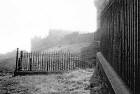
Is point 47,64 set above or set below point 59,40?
below

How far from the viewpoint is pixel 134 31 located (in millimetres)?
2846

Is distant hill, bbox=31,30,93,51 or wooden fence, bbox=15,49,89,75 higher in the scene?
distant hill, bbox=31,30,93,51

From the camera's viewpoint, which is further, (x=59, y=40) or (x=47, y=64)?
(x=59, y=40)

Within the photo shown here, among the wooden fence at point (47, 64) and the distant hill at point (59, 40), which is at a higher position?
the distant hill at point (59, 40)

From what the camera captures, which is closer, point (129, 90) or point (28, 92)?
point (129, 90)

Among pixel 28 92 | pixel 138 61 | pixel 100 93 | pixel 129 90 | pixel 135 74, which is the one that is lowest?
pixel 28 92

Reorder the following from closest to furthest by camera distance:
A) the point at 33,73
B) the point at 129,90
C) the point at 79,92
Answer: the point at 129,90 < the point at 79,92 < the point at 33,73

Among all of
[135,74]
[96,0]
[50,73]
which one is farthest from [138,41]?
[96,0]

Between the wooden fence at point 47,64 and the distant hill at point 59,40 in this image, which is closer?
the wooden fence at point 47,64

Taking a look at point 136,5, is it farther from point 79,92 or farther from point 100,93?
point 79,92

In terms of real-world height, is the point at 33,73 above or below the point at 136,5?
below

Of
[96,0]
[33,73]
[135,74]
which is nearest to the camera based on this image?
[135,74]

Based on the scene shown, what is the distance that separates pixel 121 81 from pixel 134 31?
1.37m

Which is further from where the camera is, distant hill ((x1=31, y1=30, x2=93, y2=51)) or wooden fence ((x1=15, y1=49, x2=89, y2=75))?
distant hill ((x1=31, y1=30, x2=93, y2=51))
